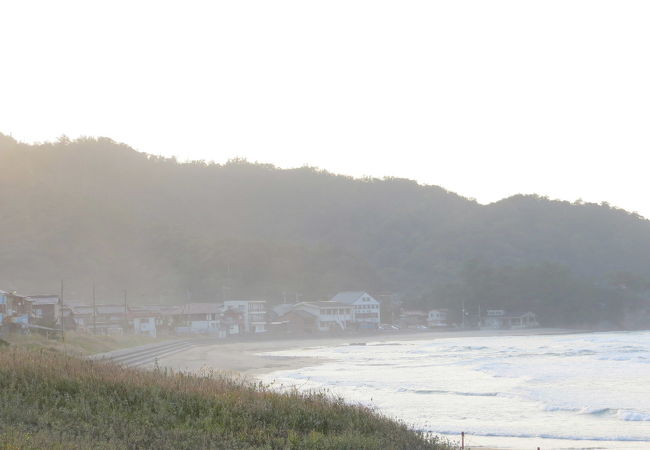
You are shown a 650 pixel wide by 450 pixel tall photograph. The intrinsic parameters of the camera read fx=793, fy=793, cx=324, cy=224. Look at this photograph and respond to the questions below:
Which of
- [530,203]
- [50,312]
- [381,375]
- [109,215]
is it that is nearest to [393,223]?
[530,203]

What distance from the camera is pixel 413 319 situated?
101 meters

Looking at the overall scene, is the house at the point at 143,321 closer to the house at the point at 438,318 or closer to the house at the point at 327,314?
the house at the point at 327,314

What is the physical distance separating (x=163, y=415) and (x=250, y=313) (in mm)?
71389

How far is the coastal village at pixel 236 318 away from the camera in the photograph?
157ft

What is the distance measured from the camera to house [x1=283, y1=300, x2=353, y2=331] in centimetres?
8450

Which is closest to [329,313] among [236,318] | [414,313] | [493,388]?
[236,318]

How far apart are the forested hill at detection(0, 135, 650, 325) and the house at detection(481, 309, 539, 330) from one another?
1.55 m

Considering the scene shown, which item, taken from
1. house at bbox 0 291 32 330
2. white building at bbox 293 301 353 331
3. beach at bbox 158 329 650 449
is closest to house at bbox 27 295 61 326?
house at bbox 0 291 32 330

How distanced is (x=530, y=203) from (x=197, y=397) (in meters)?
149

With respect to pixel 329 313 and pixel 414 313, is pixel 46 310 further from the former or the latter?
pixel 414 313

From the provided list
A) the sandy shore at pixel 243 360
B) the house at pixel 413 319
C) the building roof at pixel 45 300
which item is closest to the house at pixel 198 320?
the sandy shore at pixel 243 360

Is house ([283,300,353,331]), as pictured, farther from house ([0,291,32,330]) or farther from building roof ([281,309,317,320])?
house ([0,291,32,330])

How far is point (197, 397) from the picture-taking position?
11180 millimetres

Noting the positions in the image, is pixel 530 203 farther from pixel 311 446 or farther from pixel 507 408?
pixel 311 446
